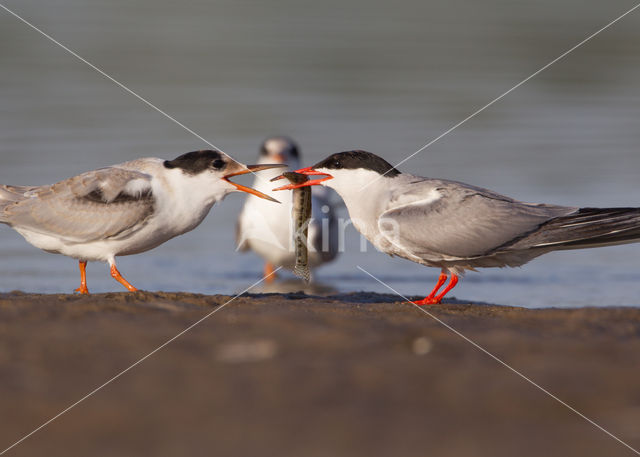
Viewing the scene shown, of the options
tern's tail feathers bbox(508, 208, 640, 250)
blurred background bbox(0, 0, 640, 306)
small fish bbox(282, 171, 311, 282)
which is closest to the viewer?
tern's tail feathers bbox(508, 208, 640, 250)

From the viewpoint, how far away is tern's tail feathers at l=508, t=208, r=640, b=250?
4.55 m

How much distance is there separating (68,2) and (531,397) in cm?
1692

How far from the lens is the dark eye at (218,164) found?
5023 millimetres

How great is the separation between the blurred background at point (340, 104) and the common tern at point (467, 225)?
1.53 m

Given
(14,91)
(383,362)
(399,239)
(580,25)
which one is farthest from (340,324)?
(580,25)

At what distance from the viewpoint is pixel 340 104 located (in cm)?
1225

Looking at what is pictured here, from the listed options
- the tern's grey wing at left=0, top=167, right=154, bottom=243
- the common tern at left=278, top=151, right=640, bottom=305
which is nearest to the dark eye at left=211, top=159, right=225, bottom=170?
the tern's grey wing at left=0, top=167, right=154, bottom=243

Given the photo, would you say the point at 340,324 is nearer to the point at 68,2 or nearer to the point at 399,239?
the point at 399,239

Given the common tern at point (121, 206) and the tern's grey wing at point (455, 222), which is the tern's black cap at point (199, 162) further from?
the tern's grey wing at point (455, 222)

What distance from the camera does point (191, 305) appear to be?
4.12 m

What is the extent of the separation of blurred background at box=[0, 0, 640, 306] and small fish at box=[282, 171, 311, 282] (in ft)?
3.75

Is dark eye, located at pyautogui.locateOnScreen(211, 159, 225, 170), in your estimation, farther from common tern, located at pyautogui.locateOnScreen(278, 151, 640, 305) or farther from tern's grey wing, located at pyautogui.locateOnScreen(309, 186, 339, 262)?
tern's grey wing, located at pyautogui.locateOnScreen(309, 186, 339, 262)

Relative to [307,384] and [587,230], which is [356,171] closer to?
[587,230]

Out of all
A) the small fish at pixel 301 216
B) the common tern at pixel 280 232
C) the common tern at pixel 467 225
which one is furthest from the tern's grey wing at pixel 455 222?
the common tern at pixel 280 232
